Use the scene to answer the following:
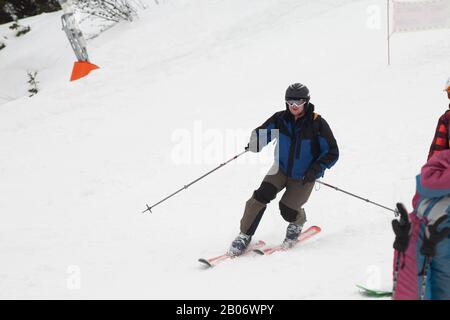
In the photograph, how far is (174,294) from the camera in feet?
14.1

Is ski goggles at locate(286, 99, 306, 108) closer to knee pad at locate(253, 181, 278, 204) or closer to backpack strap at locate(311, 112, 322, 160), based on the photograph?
backpack strap at locate(311, 112, 322, 160)

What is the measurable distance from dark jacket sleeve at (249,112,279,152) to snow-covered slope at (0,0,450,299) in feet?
3.83

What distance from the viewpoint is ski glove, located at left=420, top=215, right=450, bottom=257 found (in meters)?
2.72

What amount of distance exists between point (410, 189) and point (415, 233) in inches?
143

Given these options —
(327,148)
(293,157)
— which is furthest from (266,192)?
(327,148)

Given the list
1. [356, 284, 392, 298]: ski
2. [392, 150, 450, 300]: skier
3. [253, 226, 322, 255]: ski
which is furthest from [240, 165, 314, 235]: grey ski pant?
Answer: [392, 150, 450, 300]: skier

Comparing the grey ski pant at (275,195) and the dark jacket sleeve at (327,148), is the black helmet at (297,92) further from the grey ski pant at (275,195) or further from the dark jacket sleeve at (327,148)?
the grey ski pant at (275,195)

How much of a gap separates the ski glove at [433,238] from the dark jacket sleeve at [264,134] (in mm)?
2478

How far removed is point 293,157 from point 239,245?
3.62 feet

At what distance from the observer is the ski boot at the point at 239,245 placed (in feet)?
17.1

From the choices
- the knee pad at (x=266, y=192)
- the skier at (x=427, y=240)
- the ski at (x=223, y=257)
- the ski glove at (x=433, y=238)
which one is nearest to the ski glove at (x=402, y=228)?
the skier at (x=427, y=240)

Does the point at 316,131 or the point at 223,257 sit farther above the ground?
the point at 316,131

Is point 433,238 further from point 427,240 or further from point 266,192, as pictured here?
point 266,192

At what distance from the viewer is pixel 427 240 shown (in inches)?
109
